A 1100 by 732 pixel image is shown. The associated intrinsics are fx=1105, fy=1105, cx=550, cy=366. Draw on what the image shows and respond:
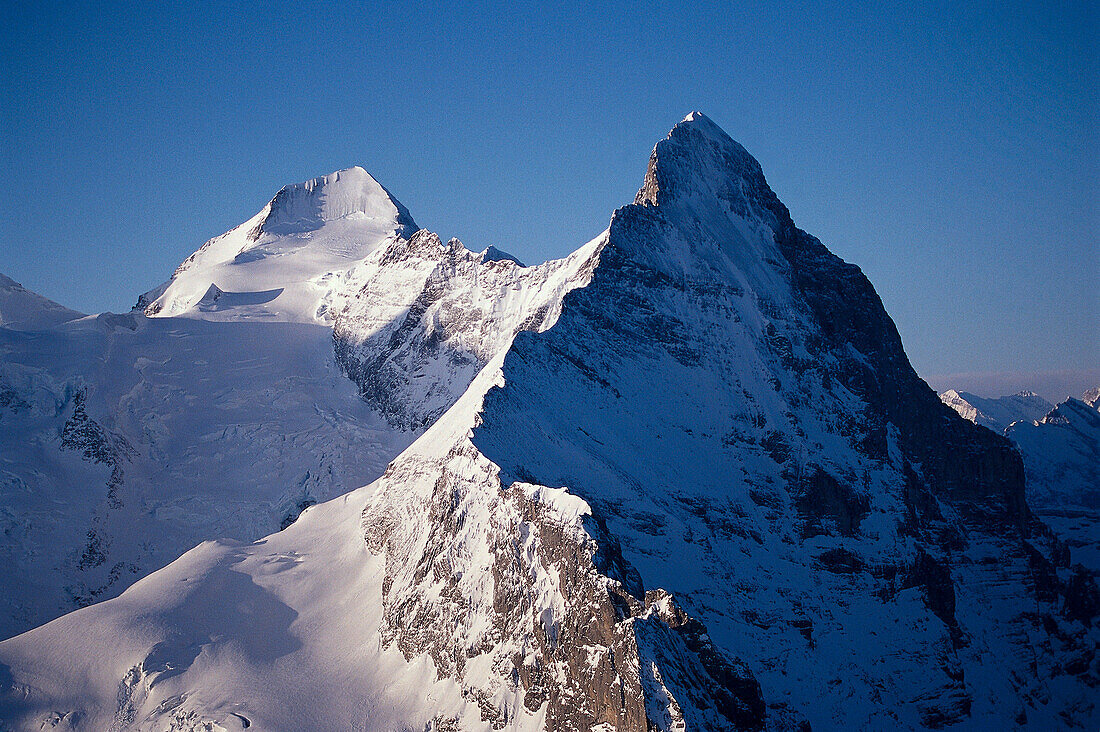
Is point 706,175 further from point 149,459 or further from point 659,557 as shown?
point 149,459

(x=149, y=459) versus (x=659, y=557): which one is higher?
(x=659, y=557)

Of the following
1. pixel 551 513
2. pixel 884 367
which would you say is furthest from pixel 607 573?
pixel 884 367

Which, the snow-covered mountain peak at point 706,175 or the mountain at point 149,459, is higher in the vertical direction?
the snow-covered mountain peak at point 706,175

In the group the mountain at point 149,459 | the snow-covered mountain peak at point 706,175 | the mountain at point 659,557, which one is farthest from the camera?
the snow-covered mountain peak at point 706,175

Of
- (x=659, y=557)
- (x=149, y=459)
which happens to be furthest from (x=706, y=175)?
(x=149, y=459)

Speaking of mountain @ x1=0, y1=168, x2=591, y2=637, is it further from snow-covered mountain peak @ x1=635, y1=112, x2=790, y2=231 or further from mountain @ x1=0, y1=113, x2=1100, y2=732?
snow-covered mountain peak @ x1=635, y1=112, x2=790, y2=231

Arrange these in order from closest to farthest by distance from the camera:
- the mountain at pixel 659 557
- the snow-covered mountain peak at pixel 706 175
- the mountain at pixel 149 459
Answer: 1. the mountain at pixel 659 557
2. the mountain at pixel 149 459
3. the snow-covered mountain peak at pixel 706 175

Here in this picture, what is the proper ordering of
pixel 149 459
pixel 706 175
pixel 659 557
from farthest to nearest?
pixel 149 459
pixel 706 175
pixel 659 557

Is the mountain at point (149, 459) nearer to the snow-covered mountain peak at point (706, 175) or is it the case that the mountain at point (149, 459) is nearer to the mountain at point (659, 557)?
the mountain at point (659, 557)

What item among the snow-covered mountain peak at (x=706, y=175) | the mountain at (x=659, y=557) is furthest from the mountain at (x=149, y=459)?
the snow-covered mountain peak at (x=706, y=175)

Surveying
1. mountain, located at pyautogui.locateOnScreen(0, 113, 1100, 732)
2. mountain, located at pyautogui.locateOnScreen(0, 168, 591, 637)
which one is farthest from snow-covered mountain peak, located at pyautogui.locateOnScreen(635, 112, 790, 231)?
mountain, located at pyautogui.locateOnScreen(0, 168, 591, 637)
